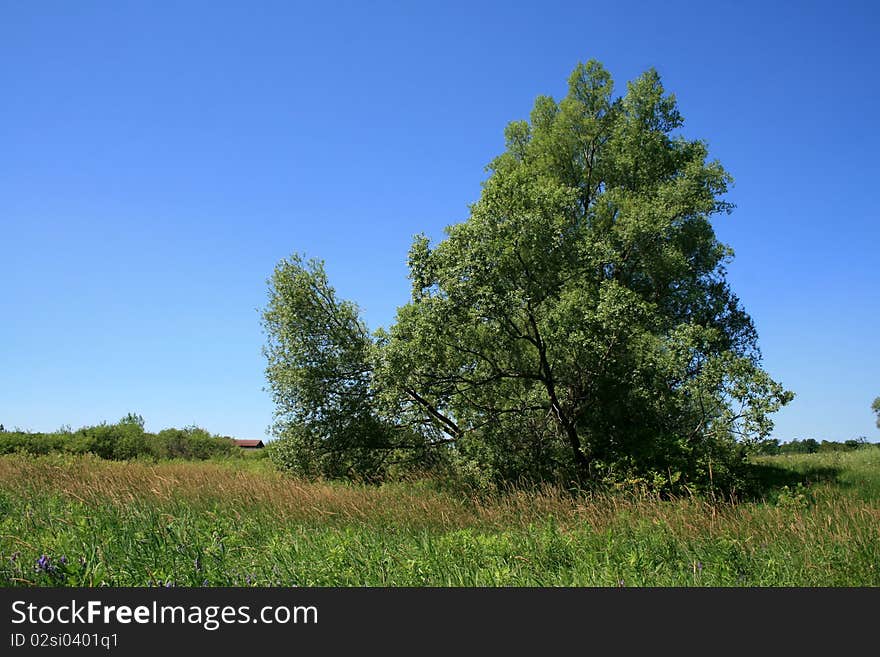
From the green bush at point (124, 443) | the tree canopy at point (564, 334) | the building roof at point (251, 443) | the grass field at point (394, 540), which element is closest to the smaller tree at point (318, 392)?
the tree canopy at point (564, 334)

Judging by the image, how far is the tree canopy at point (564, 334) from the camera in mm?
16406

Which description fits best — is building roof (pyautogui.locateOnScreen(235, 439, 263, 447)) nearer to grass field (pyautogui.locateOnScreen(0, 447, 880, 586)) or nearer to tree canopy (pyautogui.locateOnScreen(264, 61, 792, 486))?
tree canopy (pyautogui.locateOnScreen(264, 61, 792, 486))

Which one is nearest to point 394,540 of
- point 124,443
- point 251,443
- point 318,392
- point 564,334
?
point 564,334

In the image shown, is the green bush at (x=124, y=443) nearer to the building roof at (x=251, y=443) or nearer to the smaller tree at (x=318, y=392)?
the smaller tree at (x=318, y=392)

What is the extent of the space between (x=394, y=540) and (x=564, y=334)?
360 inches

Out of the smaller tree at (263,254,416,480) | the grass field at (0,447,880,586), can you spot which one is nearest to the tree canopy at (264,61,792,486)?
the smaller tree at (263,254,416,480)

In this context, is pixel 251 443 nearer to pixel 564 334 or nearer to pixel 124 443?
pixel 124 443

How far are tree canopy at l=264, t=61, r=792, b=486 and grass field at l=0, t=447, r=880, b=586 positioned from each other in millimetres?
4180

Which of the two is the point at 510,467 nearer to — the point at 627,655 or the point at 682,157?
the point at 627,655

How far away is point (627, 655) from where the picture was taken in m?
4.81

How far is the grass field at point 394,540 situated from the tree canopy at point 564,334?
13.7 feet

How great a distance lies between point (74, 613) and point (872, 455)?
3285cm

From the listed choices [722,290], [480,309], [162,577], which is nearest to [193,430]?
[480,309]

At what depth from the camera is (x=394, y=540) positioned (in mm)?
8656
